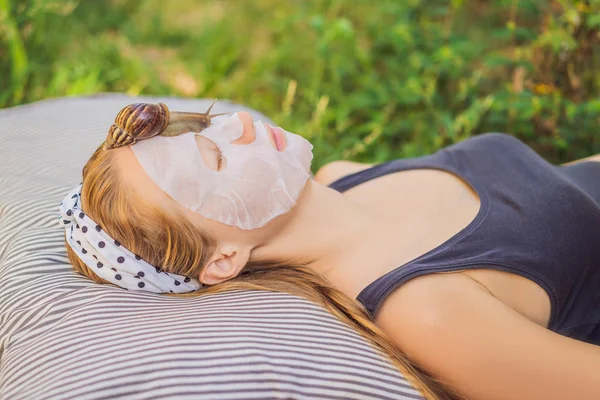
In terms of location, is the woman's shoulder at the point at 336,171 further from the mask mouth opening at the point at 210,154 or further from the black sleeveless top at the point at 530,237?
the mask mouth opening at the point at 210,154

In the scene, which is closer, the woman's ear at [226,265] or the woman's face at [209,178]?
the woman's face at [209,178]

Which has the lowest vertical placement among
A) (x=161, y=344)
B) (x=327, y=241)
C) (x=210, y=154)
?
(x=161, y=344)

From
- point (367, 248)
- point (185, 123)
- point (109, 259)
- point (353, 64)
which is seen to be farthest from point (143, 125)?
point (353, 64)

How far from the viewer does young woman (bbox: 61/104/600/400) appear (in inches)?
58.0

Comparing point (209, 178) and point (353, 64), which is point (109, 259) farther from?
point (353, 64)

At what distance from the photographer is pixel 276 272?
1745 mm

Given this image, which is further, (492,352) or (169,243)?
(169,243)

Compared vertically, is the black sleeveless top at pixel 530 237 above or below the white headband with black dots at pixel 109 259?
above

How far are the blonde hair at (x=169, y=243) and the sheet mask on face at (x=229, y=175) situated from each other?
74 mm

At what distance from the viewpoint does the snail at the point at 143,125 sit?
155cm

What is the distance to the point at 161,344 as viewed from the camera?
1380 mm

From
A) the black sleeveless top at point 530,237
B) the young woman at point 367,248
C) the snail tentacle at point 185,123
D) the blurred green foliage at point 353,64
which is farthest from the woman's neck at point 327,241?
the blurred green foliage at point 353,64

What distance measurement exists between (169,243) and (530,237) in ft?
3.35

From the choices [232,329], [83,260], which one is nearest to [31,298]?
[83,260]
